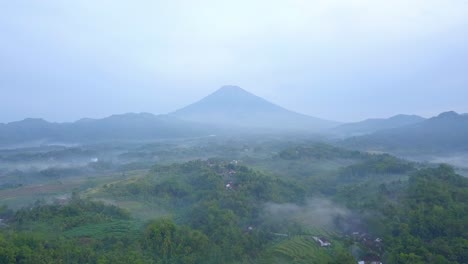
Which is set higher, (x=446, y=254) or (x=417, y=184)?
(x=417, y=184)

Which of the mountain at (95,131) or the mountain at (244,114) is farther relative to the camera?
the mountain at (244,114)

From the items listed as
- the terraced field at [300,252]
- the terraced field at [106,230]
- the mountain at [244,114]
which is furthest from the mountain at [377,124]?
the terraced field at [106,230]

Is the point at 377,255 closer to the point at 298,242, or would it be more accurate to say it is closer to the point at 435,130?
the point at 298,242

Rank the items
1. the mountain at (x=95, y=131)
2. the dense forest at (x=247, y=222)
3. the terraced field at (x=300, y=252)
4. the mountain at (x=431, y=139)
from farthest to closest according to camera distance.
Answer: the mountain at (x=95, y=131)
the mountain at (x=431, y=139)
the terraced field at (x=300, y=252)
the dense forest at (x=247, y=222)

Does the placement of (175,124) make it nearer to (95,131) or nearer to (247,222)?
(95,131)

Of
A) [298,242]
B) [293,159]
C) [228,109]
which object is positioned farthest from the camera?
[228,109]

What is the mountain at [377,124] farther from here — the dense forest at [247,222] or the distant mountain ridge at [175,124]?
the dense forest at [247,222]

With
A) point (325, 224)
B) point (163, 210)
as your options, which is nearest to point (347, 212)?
point (325, 224)
